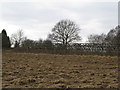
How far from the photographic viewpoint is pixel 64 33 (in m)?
64.8

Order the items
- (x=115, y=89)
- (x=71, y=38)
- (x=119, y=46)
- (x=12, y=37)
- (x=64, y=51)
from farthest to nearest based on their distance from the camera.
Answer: (x=12, y=37)
(x=71, y=38)
(x=64, y=51)
(x=119, y=46)
(x=115, y=89)

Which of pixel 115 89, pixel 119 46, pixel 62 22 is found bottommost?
pixel 115 89

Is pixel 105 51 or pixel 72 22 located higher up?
pixel 72 22

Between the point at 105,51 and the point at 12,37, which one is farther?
the point at 12,37

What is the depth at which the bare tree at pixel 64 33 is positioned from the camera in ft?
211

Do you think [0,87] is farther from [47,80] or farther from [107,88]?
[107,88]

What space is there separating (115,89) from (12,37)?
7569 centimetres

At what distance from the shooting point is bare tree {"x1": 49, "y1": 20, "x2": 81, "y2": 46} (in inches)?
2537

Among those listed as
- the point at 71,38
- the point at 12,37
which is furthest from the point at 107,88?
the point at 12,37

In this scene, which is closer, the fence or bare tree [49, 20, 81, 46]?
the fence

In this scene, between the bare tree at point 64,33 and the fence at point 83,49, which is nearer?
the fence at point 83,49

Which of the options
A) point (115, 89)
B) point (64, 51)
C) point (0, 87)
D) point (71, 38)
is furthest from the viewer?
point (71, 38)

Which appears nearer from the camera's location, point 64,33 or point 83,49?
point 83,49

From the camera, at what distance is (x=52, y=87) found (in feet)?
25.2
